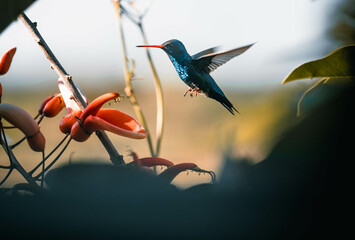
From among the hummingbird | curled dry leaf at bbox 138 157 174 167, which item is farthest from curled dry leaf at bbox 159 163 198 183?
the hummingbird

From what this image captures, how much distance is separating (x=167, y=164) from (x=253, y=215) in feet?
0.34

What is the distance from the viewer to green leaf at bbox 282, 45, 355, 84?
368 millimetres

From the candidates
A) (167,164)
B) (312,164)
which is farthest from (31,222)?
(312,164)

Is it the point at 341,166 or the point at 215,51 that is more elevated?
the point at 215,51

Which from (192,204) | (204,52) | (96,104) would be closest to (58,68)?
(96,104)

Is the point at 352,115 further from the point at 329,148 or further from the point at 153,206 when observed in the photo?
the point at 153,206

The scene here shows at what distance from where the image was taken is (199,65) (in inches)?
21.0

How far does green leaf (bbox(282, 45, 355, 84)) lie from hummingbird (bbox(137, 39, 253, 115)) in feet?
0.26

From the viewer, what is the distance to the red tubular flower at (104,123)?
1.02 feet

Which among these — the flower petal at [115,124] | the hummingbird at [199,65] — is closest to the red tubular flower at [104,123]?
the flower petal at [115,124]

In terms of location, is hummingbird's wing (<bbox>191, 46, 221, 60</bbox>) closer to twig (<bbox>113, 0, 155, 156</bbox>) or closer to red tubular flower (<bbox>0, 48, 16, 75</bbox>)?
twig (<bbox>113, 0, 155, 156</bbox>)

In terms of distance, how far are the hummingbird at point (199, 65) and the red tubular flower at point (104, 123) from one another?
0.43 feet

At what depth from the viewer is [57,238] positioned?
0.24 meters

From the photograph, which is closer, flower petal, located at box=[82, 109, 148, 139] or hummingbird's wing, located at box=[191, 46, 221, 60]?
flower petal, located at box=[82, 109, 148, 139]
